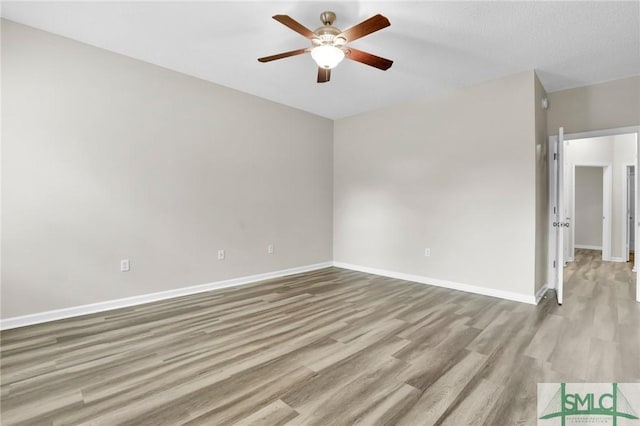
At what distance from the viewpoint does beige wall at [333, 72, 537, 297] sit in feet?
12.2

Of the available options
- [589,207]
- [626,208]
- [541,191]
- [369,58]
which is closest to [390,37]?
[369,58]

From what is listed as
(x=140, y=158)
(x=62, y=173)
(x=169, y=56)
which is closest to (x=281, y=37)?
(x=169, y=56)

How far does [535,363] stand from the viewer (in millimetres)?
2213

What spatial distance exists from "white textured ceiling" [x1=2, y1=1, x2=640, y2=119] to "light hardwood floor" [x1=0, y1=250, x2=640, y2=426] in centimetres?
283

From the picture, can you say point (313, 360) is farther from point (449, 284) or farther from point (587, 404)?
point (449, 284)

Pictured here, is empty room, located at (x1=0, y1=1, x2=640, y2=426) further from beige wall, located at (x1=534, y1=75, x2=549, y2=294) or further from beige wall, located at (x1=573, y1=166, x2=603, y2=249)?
beige wall, located at (x1=573, y1=166, x2=603, y2=249)

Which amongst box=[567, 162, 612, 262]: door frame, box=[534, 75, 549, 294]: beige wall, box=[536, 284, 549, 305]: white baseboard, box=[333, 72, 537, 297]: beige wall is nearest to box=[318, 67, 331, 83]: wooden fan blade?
box=[333, 72, 537, 297]: beige wall

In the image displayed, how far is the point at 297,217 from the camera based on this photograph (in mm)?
5246

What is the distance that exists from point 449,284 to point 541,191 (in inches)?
68.7

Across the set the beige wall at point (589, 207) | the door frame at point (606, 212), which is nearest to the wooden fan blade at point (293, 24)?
the door frame at point (606, 212)

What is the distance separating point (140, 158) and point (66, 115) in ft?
2.48

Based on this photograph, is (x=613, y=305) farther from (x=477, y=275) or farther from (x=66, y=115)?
(x=66, y=115)

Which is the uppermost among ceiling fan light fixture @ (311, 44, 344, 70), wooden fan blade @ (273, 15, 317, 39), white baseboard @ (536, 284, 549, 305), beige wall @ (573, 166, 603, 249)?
wooden fan blade @ (273, 15, 317, 39)

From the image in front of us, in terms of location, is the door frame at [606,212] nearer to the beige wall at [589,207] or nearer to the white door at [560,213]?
the beige wall at [589,207]
